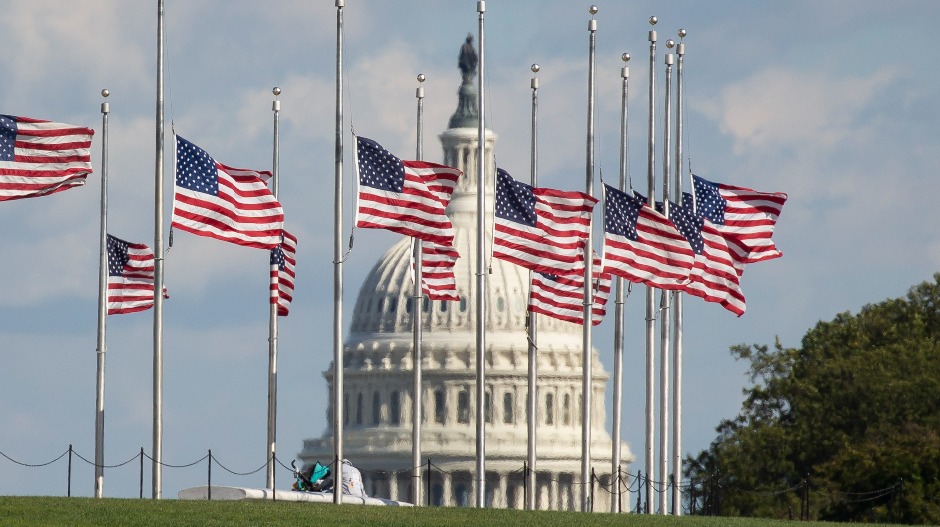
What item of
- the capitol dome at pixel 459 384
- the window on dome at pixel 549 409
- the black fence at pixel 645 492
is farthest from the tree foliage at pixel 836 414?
the window on dome at pixel 549 409

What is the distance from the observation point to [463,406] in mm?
171125

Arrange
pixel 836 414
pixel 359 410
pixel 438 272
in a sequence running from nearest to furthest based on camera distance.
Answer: pixel 438 272
pixel 836 414
pixel 359 410

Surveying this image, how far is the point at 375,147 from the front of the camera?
187 feet

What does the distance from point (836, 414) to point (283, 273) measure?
3896 cm

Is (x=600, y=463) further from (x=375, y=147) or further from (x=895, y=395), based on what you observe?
(x=375, y=147)

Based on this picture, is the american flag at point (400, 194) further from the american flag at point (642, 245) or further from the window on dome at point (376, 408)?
the window on dome at point (376, 408)

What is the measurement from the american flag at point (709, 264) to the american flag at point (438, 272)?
19.4 feet

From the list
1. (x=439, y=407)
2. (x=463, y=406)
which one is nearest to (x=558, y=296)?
(x=463, y=406)

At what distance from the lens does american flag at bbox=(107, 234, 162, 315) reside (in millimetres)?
63688

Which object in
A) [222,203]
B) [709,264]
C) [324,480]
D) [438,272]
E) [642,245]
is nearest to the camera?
[222,203]

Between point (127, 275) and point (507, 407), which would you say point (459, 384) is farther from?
point (127, 275)

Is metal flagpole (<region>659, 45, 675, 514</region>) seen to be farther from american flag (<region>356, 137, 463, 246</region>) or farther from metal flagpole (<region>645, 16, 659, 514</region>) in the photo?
american flag (<region>356, 137, 463, 246</region>)

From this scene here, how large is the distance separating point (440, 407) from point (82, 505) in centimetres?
12131

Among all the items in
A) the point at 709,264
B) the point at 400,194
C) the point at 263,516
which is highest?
the point at 400,194
